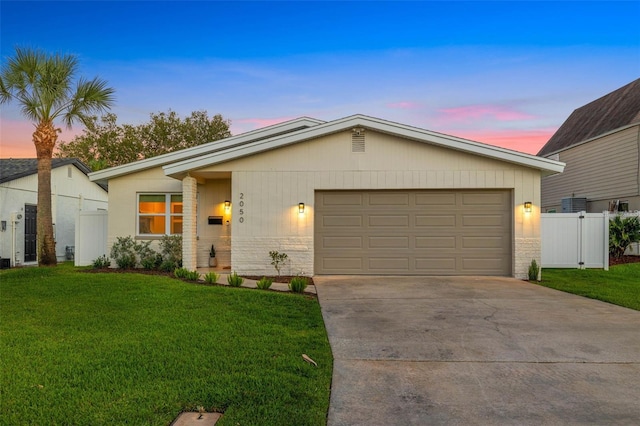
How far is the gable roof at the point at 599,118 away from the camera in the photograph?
56.1 feet

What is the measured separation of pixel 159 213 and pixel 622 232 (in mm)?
14730

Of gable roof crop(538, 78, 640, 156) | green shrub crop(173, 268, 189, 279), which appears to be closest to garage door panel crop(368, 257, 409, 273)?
green shrub crop(173, 268, 189, 279)

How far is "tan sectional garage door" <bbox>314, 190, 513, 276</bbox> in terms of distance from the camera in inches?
406

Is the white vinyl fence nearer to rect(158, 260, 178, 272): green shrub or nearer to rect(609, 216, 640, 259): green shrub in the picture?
rect(609, 216, 640, 259): green shrub

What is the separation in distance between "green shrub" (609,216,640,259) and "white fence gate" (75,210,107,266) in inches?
649

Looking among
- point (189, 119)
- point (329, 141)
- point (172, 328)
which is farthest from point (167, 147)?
point (172, 328)

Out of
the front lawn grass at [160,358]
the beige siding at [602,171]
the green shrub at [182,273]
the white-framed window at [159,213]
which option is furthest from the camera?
the beige siding at [602,171]

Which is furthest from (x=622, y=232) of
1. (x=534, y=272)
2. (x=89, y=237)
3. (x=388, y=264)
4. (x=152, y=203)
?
(x=89, y=237)

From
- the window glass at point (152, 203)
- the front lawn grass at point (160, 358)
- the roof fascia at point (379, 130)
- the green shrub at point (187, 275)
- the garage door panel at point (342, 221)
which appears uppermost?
the roof fascia at point (379, 130)

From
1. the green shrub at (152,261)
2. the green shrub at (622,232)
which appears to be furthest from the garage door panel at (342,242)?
the green shrub at (622,232)

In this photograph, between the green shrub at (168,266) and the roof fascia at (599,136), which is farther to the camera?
the roof fascia at (599,136)

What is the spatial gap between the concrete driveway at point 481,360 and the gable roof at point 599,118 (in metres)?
13.7

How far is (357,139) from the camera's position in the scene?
1031cm

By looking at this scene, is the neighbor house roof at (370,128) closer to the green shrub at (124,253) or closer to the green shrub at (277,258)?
the green shrub at (277,258)
